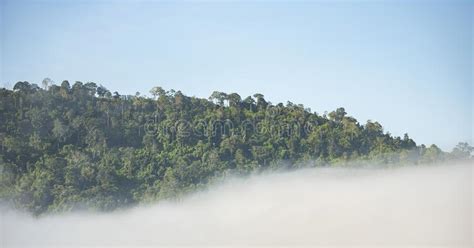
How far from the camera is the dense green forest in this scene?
11.7 metres

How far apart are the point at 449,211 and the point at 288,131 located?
4.11 meters

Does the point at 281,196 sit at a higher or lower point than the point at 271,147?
lower

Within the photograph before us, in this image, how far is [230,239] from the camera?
11.2 metres

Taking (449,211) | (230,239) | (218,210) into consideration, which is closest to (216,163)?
(218,210)

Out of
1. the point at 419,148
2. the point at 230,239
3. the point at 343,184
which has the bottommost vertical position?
the point at 230,239

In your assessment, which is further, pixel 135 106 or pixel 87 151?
pixel 135 106

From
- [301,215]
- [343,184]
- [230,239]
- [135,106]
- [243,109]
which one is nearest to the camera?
[230,239]

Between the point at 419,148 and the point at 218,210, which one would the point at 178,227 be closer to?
the point at 218,210

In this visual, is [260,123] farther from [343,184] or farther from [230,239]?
[230,239]

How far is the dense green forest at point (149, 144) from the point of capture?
11.7m

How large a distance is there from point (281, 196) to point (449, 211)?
3.34 m

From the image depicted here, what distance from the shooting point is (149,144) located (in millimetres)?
12891

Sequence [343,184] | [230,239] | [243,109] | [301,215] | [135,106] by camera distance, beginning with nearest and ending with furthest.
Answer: [230,239] < [301,215] < [343,184] < [135,106] < [243,109]

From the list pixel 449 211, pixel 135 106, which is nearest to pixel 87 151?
pixel 135 106
